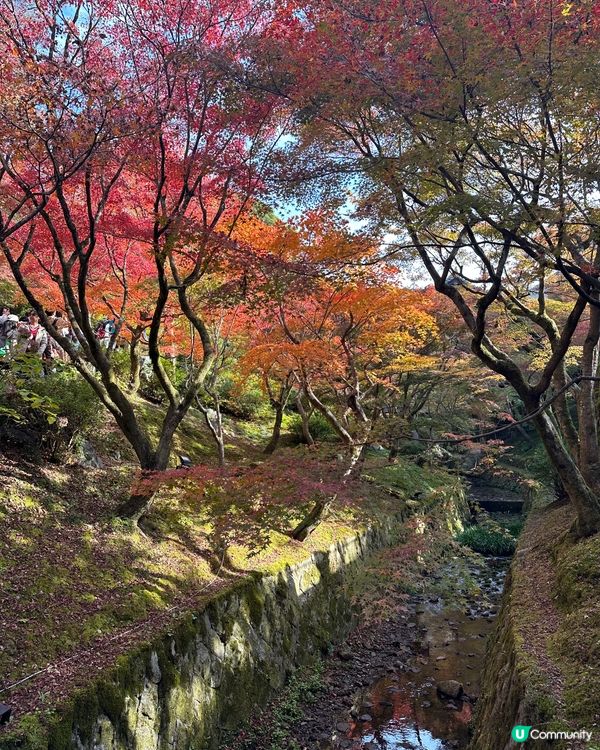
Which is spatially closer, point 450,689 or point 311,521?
Answer: point 450,689

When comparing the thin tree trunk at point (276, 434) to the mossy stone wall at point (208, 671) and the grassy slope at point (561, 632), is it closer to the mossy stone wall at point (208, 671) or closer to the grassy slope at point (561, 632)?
the mossy stone wall at point (208, 671)

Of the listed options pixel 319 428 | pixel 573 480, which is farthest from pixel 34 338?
pixel 573 480

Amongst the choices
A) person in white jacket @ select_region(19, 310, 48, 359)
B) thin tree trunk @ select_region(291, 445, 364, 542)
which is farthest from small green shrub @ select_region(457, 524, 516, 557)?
person in white jacket @ select_region(19, 310, 48, 359)

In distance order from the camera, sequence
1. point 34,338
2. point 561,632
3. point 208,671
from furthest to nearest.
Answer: point 34,338 < point 208,671 < point 561,632

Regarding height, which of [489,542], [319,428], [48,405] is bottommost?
[489,542]

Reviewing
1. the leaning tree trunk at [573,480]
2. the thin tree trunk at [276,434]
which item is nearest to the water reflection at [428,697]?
the leaning tree trunk at [573,480]

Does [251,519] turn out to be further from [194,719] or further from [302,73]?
[302,73]

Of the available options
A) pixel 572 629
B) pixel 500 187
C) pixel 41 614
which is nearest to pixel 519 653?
pixel 572 629

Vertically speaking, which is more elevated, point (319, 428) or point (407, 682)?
point (319, 428)

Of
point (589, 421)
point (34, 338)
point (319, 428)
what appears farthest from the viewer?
point (319, 428)

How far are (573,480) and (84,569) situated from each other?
7279 mm

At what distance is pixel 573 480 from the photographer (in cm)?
744

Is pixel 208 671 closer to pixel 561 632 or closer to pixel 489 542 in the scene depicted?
pixel 561 632

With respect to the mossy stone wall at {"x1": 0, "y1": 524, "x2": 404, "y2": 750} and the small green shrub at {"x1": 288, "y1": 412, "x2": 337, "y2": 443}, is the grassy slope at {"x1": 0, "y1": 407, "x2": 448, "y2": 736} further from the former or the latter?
the small green shrub at {"x1": 288, "y1": 412, "x2": 337, "y2": 443}
